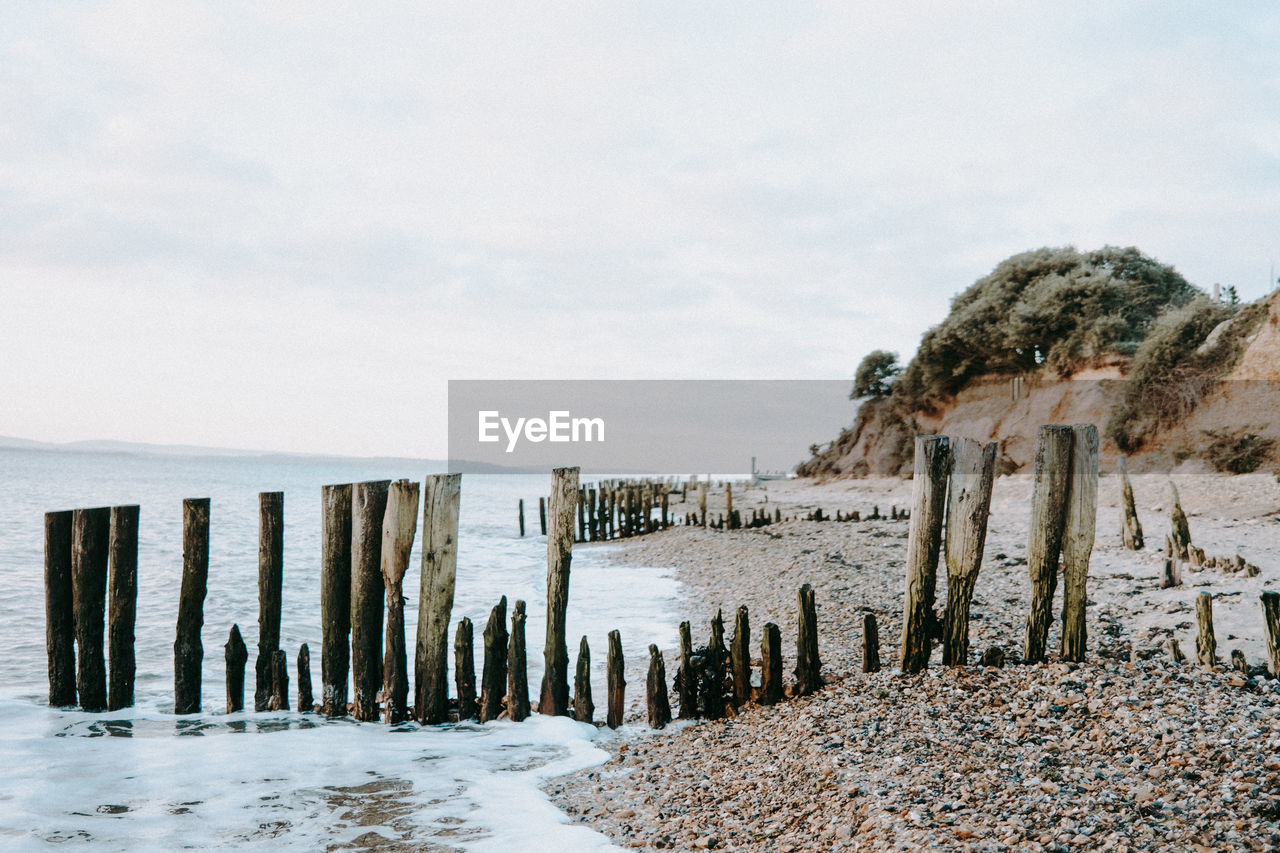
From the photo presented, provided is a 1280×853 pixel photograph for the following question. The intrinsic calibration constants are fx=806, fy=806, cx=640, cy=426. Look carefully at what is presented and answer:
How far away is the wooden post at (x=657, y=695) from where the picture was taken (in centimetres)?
623

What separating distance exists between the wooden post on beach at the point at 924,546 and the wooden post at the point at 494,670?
3115 millimetres

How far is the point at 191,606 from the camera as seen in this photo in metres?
6.67

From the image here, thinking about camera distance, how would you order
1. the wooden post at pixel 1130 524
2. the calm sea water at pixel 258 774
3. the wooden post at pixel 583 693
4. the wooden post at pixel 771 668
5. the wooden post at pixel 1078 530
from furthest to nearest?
the wooden post at pixel 1130 524, the wooden post at pixel 583 693, the wooden post at pixel 771 668, the wooden post at pixel 1078 530, the calm sea water at pixel 258 774

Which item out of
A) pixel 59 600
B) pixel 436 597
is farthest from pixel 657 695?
pixel 59 600

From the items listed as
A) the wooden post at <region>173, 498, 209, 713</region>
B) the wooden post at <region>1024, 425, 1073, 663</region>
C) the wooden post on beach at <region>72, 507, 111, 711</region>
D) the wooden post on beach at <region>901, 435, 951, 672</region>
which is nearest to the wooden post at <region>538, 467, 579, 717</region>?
the wooden post on beach at <region>901, 435, 951, 672</region>

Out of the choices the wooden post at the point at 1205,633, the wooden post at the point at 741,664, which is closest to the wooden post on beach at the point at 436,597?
the wooden post at the point at 741,664

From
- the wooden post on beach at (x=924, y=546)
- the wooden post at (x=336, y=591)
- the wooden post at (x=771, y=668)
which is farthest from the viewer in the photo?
the wooden post at (x=336, y=591)

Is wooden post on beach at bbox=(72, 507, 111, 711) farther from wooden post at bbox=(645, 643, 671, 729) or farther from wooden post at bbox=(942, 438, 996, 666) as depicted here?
wooden post at bbox=(942, 438, 996, 666)

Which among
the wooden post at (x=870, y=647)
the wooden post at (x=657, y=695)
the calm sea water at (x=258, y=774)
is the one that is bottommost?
the calm sea water at (x=258, y=774)

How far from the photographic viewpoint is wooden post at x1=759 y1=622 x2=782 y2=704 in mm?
6125

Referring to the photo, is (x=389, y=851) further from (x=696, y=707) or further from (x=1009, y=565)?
(x=1009, y=565)

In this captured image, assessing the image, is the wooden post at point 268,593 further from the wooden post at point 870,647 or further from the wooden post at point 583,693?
the wooden post at point 870,647

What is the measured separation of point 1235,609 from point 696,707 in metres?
5.72

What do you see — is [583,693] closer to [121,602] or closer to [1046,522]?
[1046,522]
